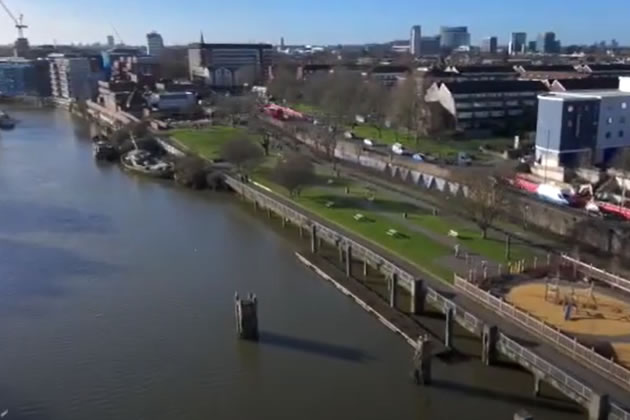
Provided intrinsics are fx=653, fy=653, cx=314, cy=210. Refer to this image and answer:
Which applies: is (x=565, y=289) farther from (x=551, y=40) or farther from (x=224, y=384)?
Result: (x=551, y=40)

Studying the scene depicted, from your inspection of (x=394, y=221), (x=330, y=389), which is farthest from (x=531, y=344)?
(x=394, y=221)

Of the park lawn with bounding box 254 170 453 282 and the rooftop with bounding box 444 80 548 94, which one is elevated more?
the rooftop with bounding box 444 80 548 94

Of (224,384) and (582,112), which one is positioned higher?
(582,112)

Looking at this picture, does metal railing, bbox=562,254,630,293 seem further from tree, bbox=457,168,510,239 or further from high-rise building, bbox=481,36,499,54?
high-rise building, bbox=481,36,499,54

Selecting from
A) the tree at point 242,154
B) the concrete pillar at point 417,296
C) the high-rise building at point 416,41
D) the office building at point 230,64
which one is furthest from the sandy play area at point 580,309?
the high-rise building at point 416,41

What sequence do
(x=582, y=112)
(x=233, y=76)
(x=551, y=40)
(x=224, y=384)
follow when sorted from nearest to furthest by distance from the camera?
(x=224, y=384) → (x=582, y=112) → (x=233, y=76) → (x=551, y=40)

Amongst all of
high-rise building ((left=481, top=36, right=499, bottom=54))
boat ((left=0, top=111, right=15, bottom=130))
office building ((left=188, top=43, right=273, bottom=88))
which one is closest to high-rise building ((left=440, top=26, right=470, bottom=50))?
high-rise building ((left=481, top=36, right=499, bottom=54))

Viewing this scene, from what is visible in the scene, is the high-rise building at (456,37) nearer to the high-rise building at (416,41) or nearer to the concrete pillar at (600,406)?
the high-rise building at (416,41)

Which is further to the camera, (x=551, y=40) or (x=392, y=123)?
(x=551, y=40)
